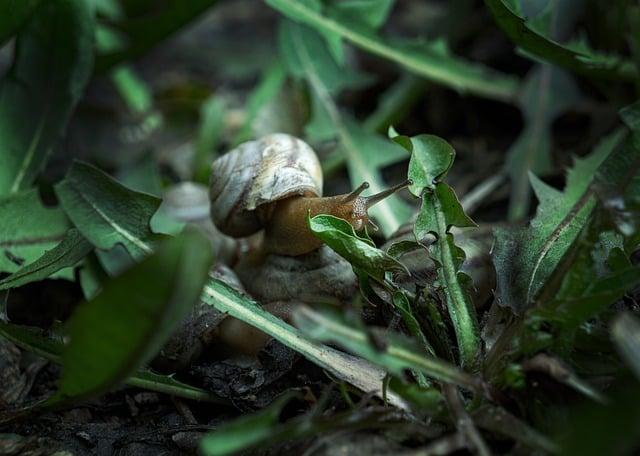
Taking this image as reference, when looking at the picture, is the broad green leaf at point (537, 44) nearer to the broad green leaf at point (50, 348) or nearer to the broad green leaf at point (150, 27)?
the broad green leaf at point (150, 27)

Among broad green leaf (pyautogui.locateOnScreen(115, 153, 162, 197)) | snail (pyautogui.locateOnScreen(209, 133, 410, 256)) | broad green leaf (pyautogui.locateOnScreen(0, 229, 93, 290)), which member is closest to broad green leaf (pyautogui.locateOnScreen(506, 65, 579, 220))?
snail (pyautogui.locateOnScreen(209, 133, 410, 256))

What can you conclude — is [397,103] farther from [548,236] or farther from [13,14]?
[13,14]

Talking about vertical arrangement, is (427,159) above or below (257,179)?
above

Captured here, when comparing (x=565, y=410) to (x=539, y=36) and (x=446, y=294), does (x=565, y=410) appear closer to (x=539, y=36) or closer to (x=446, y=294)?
(x=446, y=294)

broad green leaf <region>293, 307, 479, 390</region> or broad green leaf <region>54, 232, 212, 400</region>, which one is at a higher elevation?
broad green leaf <region>54, 232, 212, 400</region>

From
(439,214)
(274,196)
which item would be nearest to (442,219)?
(439,214)

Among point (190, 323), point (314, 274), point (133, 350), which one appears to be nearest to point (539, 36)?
point (314, 274)

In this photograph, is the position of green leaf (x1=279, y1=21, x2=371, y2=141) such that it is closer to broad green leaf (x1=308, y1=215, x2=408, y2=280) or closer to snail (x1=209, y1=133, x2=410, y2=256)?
snail (x1=209, y1=133, x2=410, y2=256)
